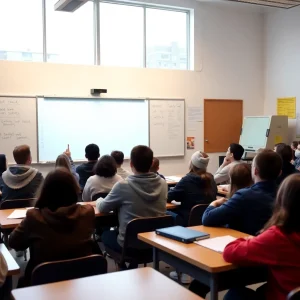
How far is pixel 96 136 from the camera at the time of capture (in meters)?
7.02

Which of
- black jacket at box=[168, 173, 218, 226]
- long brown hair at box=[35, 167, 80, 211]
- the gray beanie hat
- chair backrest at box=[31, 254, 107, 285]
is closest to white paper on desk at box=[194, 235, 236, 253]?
chair backrest at box=[31, 254, 107, 285]

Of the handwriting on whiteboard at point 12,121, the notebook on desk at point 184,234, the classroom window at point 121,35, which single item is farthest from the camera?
the classroom window at point 121,35

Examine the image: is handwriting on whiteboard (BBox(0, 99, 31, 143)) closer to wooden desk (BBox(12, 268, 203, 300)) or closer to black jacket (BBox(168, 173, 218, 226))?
black jacket (BBox(168, 173, 218, 226))

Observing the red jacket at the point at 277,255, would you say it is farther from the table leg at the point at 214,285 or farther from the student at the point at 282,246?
the table leg at the point at 214,285

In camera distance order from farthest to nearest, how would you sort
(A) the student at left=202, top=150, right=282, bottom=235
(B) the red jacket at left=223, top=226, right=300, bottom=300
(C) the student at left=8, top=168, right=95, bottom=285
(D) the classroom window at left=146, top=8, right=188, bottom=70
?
(D) the classroom window at left=146, top=8, right=188, bottom=70, (A) the student at left=202, top=150, right=282, bottom=235, (C) the student at left=8, top=168, right=95, bottom=285, (B) the red jacket at left=223, top=226, right=300, bottom=300

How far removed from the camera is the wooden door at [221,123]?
809cm

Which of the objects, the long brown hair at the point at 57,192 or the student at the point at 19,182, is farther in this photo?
the student at the point at 19,182

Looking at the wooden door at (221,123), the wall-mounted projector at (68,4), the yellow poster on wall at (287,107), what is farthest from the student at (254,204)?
the yellow poster on wall at (287,107)

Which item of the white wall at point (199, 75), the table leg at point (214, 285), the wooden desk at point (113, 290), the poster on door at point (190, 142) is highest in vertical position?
the white wall at point (199, 75)

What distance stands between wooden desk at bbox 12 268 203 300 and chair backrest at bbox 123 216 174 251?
110cm

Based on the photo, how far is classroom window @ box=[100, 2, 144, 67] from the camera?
283 inches

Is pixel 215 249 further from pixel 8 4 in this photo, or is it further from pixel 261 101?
pixel 261 101

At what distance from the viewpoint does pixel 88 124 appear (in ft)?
22.7

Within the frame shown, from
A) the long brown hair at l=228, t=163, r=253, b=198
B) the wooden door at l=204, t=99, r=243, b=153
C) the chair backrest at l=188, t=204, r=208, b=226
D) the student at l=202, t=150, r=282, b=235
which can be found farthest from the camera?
the wooden door at l=204, t=99, r=243, b=153
